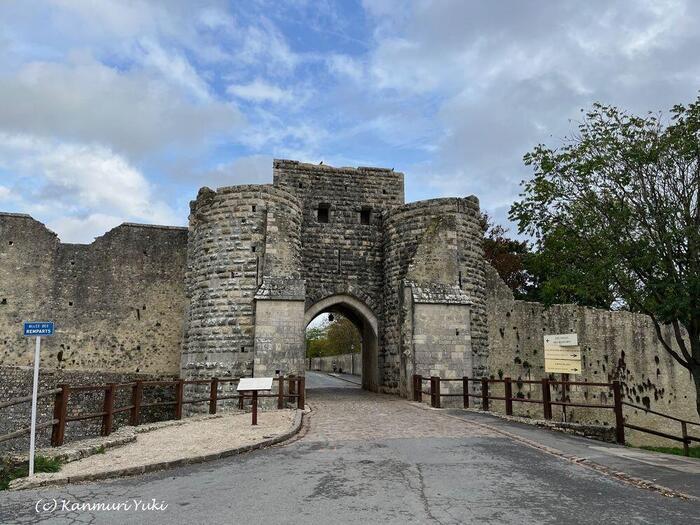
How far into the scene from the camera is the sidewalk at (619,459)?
667 cm

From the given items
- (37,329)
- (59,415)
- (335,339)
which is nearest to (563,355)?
(59,415)

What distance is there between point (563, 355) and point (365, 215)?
28.0ft

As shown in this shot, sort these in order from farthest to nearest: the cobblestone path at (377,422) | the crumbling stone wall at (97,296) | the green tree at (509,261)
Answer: the green tree at (509,261), the crumbling stone wall at (97,296), the cobblestone path at (377,422)

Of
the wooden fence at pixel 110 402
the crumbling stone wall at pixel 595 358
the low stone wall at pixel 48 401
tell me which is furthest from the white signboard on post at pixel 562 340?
the low stone wall at pixel 48 401

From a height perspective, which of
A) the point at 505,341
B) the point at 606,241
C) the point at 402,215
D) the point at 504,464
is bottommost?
the point at 504,464

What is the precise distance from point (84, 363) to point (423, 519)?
1588 cm

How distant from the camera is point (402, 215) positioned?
1836 cm

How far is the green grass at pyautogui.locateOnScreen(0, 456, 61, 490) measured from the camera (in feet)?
21.6

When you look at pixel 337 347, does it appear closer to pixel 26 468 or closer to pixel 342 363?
pixel 342 363

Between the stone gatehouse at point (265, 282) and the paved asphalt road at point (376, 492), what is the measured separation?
7497 mm

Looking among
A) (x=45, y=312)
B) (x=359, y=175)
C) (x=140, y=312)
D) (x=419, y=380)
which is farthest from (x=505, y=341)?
(x=45, y=312)

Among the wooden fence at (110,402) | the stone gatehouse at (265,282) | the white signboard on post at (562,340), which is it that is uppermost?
the stone gatehouse at (265,282)

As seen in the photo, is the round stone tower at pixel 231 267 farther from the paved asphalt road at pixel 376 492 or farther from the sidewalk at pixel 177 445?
the paved asphalt road at pixel 376 492

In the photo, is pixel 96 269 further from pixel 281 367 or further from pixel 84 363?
pixel 281 367
